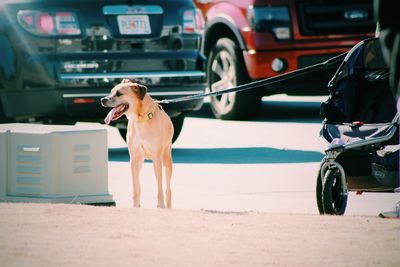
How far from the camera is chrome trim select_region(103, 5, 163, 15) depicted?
41.1 feet

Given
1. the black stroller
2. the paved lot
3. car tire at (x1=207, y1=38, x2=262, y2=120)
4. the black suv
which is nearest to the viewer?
the black stroller

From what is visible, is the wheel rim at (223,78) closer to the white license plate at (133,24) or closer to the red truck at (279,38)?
the red truck at (279,38)

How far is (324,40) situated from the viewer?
15.8 meters

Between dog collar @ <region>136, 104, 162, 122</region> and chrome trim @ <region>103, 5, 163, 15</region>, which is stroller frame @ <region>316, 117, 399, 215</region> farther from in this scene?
chrome trim @ <region>103, 5, 163, 15</region>

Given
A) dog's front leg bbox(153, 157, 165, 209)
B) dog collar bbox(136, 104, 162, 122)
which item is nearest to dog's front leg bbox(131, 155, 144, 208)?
dog's front leg bbox(153, 157, 165, 209)

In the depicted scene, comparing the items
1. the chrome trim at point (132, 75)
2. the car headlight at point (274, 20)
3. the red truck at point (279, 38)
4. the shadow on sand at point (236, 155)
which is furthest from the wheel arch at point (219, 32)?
the chrome trim at point (132, 75)

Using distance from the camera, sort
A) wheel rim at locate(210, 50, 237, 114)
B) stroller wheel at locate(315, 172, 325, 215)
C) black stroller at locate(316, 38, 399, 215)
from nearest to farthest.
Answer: black stroller at locate(316, 38, 399, 215) → stroller wheel at locate(315, 172, 325, 215) → wheel rim at locate(210, 50, 237, 114)

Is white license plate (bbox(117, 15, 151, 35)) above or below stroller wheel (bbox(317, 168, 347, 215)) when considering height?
above

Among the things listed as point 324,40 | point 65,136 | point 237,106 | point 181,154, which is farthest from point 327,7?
point 65,136

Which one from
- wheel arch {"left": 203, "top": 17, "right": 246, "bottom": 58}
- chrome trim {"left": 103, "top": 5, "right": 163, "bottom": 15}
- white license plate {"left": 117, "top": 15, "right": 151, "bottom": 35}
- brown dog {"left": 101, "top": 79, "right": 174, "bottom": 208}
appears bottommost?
wheel arch {"left": 203, "top": 17, "right": 246, "bottom": 58}

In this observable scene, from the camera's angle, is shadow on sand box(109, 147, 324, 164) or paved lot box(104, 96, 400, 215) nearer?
paved lot box(104, 96, 400, 215)

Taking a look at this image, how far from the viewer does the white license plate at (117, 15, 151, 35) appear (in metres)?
12.6

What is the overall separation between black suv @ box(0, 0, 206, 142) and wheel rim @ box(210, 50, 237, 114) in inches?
137

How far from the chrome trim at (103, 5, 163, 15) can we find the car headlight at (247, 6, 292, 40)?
3.09 metres
